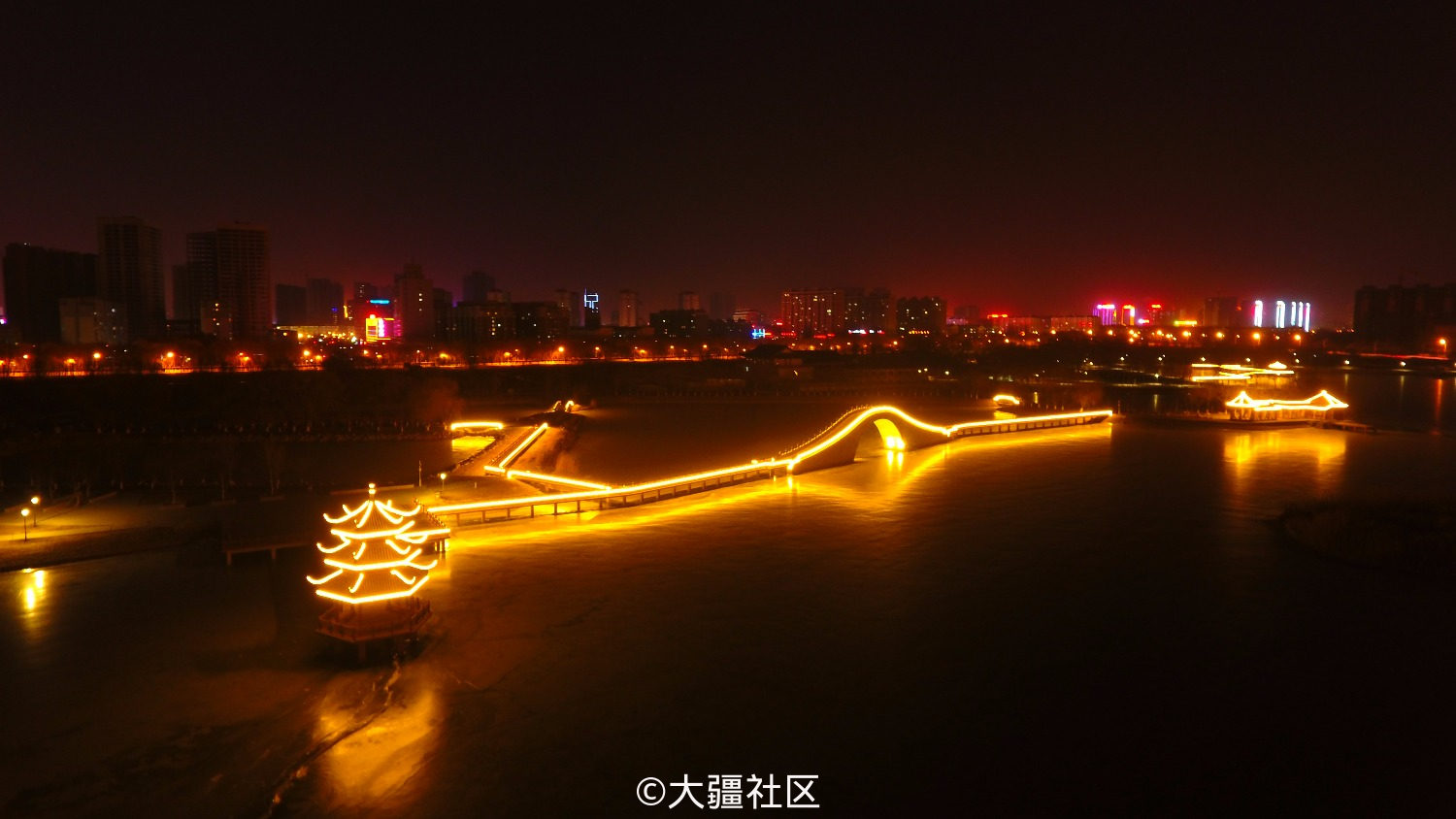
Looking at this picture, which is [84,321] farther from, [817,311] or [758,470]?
[817,311]

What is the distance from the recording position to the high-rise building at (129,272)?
5734cm

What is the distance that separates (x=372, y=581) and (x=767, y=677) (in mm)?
3073

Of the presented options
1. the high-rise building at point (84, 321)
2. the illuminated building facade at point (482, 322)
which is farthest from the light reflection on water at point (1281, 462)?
the illuminated building facade at point (482, 322)

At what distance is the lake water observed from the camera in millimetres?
5340

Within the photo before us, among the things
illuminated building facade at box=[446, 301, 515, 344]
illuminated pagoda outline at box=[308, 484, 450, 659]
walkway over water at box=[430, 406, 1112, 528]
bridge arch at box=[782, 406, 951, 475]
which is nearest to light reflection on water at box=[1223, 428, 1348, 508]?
walkway over water at box=[430, 406, 1112, 528]

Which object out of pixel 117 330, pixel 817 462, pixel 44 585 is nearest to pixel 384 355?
pixel 117 330

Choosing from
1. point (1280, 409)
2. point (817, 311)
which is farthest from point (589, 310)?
point (1280, 409)

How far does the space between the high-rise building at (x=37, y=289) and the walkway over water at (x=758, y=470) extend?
54505 millimetres

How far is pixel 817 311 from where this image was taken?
10875 centimetres

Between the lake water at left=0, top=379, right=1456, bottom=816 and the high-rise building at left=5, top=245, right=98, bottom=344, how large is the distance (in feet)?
186

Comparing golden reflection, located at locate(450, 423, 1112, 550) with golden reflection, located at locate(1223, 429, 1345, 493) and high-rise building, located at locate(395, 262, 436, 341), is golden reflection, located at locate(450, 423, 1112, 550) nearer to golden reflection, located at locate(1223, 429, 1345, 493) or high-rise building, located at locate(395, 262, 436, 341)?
golden reflection, located at locate(1223, 429, 1345, 493)

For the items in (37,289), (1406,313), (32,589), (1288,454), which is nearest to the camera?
(32,589)

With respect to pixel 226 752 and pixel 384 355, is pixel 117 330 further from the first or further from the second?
pixel 226 752

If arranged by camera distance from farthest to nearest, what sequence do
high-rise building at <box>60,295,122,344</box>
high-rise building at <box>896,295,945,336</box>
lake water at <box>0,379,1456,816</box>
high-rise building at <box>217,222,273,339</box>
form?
1. high-rise building at <box>896,295,945,336</box>
2. high-rise building at <box>217,222,273,339</box>
3. high-rise building at <box>60,295,122,344</box>
4. lake water at <box>0,379,1456,816</box>
